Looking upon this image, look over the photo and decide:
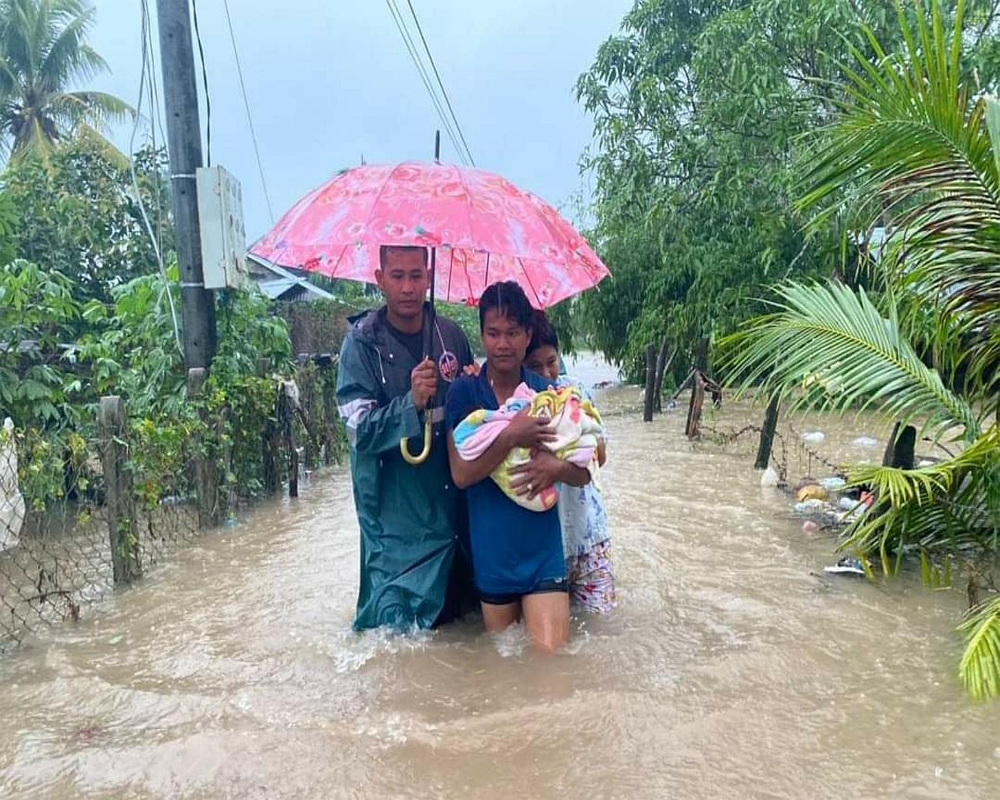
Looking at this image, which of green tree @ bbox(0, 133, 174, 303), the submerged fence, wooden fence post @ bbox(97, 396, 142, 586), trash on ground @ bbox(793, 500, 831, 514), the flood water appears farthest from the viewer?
green tree @ bbox(0, 133, 174, 303)

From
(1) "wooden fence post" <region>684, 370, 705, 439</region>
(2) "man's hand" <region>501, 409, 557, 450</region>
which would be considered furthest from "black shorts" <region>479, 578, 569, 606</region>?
(1) "wooden fence post" <region>684, 370, 705, 439</region>

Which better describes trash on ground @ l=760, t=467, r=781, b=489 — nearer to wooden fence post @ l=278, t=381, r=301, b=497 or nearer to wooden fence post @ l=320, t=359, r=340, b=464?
wooden fence post @ l=278, t=381, r=301, b=497

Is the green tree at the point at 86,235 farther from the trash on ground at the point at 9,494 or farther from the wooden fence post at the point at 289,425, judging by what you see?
the trash on ground at the point at 9,494

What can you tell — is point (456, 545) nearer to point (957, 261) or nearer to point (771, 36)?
point (957, 261)

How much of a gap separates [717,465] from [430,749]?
6681mm

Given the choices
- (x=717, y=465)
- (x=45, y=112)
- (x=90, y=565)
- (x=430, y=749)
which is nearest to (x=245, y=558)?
(x=90, y=565)

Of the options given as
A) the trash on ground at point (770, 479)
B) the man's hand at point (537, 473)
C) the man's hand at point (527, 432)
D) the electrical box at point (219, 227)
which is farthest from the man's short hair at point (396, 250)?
the trash on ground at point (770, 479)

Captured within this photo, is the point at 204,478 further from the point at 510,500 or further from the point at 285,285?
the point at 285,285

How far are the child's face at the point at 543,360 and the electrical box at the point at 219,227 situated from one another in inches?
133

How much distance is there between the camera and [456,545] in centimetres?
380

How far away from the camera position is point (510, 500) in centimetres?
343

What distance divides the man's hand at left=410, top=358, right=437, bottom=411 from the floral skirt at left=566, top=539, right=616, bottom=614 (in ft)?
3.72

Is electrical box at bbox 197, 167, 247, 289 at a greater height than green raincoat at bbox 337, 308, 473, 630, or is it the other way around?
electrical box at bbox 197, 167, 247, 289

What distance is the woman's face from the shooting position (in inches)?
133
